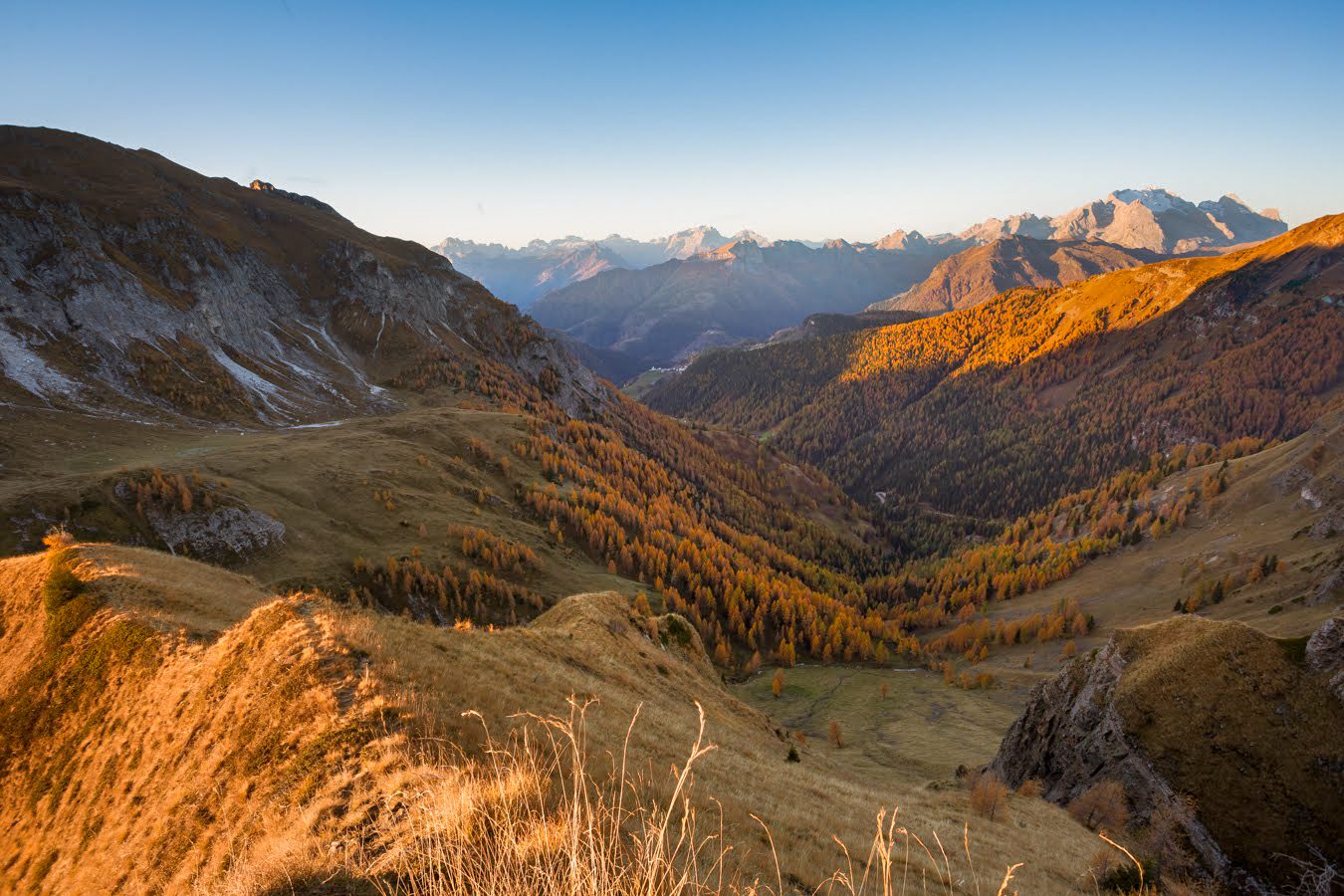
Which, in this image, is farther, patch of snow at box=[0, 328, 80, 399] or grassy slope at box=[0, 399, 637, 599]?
patch of snow at box=[0, 328, 80, 399]

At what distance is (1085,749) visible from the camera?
36.7m

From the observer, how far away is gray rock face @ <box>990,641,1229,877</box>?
98.0ft

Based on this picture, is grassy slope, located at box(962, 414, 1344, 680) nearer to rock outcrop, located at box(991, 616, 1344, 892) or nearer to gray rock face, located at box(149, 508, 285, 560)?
rock outcrop, located at box(991, 616, 1344, 892)

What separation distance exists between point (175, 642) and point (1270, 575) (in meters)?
158

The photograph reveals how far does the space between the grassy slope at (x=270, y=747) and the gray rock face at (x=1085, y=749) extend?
201 inches

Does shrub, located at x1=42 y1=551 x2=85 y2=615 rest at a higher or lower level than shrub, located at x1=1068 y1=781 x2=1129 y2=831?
higher

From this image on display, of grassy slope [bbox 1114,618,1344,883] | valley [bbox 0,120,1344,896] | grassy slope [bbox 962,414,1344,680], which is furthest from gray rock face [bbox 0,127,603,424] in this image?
A: grassy slope [bbox 962,414,1344,680]

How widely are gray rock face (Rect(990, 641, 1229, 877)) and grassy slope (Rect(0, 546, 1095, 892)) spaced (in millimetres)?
5114

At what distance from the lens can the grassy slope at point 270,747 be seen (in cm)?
1084

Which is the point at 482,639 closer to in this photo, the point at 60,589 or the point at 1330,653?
the point at 60,589

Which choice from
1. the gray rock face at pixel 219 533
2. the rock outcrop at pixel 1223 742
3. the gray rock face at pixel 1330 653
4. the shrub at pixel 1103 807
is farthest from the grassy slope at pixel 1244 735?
the gray rock face at pixel 219 533

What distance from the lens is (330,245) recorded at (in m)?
188

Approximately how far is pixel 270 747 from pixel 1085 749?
45540mm

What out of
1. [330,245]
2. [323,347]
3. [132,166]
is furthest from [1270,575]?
[132,166]
